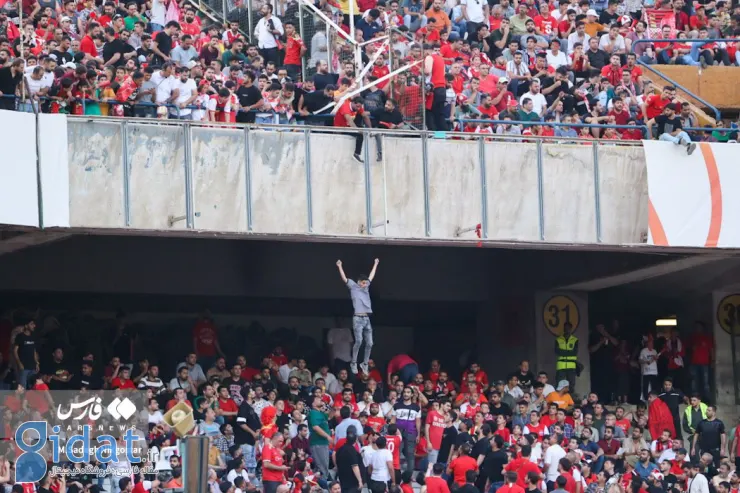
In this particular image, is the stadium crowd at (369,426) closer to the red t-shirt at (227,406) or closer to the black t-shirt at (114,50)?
the red t-shirt at (227,406)

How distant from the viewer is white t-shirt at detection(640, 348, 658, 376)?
2944cm

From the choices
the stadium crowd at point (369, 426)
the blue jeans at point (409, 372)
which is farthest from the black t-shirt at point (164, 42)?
the blue jeans at point (409, 372)

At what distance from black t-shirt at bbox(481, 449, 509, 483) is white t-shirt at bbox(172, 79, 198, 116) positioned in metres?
6.57

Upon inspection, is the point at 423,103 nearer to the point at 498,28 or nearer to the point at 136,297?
the point at 498,28

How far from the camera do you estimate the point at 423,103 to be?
25.4 meters

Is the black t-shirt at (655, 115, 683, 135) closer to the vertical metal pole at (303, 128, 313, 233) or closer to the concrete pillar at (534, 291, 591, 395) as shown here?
the concrete pillar at (534, 291, 591, 395)

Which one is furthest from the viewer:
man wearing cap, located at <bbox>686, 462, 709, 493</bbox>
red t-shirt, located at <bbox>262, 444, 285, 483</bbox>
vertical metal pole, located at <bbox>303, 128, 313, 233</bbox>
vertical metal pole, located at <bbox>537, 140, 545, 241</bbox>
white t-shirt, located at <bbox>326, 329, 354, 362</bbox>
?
white t-shirt, located at <bbox>326, 329, 354, 362</bbox>

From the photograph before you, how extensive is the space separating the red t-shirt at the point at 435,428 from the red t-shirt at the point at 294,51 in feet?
21.0

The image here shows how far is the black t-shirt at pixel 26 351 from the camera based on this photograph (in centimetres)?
2406

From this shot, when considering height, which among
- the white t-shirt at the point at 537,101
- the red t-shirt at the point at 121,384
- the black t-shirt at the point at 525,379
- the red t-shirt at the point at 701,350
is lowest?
the black t-shirt at the point at 525,379

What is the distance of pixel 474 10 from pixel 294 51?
4412 mm

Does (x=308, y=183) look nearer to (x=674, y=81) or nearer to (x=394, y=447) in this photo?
(x=394, y=447)

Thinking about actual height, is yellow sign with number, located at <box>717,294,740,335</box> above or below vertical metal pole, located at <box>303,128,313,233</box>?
below

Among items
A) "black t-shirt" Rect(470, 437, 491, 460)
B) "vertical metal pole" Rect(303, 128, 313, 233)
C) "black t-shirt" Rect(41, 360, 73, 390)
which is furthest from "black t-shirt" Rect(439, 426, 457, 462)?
"black t-shirt" Rect(41, 360, 73, 390)
